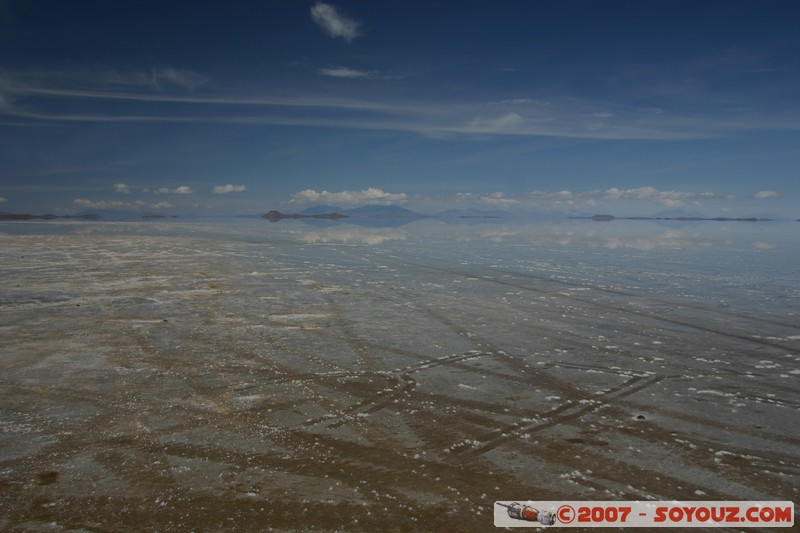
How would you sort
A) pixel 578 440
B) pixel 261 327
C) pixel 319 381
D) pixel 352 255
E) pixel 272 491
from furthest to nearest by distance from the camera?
pixel 352 255
pixel 261 327
pixel 319 381
pixel 578 440
pixel 272 491

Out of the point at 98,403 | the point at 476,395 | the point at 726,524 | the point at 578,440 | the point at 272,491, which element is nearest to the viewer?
the point at 726,524

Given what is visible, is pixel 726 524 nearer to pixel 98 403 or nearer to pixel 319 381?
pixel 319 381

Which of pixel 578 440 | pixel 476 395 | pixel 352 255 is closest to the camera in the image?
pixel 578 440

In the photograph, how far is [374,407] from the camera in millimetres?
5586

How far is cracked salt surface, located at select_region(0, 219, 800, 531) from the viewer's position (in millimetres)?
3833

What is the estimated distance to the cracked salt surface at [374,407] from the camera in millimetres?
3833

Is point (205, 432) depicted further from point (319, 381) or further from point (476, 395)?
point (476, 395)

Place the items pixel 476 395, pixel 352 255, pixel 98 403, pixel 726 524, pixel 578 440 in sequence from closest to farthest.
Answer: pixel 726 524 < pixel 578 440 < pixel 98 403 < pixel 476 395 < pixel 352 255

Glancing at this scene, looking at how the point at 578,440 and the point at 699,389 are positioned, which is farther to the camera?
the point at 699,389

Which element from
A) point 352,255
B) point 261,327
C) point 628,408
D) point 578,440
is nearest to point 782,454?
point 628,408

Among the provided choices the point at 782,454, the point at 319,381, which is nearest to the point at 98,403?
the point at 319,381

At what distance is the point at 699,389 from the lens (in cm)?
629

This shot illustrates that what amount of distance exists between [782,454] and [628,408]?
1.44 meters

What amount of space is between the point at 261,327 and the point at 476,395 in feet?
16.5
